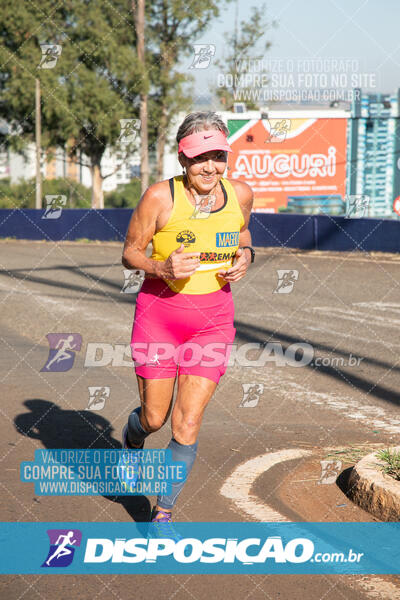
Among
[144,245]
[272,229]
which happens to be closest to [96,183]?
[272,229]

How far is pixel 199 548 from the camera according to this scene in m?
4.14

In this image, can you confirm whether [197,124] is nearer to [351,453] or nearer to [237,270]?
[237,270]

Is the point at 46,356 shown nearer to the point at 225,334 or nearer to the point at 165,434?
the point at 165,434

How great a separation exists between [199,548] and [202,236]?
1.52m

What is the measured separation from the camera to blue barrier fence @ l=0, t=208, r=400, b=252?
21016mm

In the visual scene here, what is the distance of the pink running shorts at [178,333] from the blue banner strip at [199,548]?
2.60ft

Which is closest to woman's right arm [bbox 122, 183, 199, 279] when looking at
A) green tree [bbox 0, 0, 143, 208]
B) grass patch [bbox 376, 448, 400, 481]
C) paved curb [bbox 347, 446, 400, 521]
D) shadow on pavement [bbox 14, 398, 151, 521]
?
paved curb [bbox 347, 446, 400, 521]

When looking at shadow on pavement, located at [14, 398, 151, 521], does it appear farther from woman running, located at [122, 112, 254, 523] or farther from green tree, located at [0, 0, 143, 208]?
green tree, located at [0, 0, 143, 208]

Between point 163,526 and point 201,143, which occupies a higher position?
point 201,143

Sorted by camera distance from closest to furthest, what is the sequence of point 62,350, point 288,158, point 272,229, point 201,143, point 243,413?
point 201,143 < point 243,413 < point 62,350 < point 272,229 < point 288,158

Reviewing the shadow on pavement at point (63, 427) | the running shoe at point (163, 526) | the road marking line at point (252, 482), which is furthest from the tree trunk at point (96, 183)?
the running shoe at point (163, 526)

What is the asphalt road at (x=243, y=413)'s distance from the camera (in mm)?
3816

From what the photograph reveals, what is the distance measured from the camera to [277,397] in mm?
7395

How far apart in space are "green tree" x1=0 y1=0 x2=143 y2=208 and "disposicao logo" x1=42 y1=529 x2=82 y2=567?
4116 centimetres
